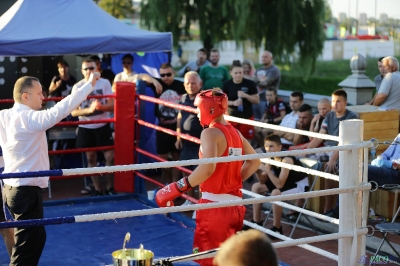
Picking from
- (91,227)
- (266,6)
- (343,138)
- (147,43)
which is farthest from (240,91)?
(266,6)

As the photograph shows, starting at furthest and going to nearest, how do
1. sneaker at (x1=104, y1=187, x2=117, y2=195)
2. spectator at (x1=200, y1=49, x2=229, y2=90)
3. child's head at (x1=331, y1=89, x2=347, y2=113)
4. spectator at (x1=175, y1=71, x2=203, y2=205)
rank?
spectator at (x1=200, y1=49, x2=229, y2=90) < sneaker at (x1=104, y1=187, x2=117, y2=195) < spectator at (x1=175, y1=71, x2=203, y2=205) < child's head at (x1=331, y1=89, x2=347, y2=113)

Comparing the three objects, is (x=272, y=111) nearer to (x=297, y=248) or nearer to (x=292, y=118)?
(x=292, y=118)

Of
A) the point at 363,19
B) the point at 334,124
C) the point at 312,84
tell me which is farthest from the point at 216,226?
the point at 363,19

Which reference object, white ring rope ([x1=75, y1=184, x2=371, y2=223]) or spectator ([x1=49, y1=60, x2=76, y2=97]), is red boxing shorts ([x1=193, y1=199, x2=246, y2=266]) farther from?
spectator ([x1=49, y1=60, x2=76, y2=97])

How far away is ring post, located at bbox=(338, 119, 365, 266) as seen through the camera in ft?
14.6

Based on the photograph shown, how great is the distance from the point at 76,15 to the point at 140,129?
229 centimetres

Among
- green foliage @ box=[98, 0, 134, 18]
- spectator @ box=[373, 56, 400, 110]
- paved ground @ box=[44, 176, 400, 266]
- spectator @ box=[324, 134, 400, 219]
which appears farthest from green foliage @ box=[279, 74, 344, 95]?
green foliage @ box=[98, 0, 134, 18]

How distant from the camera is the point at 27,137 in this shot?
482 centimetres

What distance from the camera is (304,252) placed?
6258 millimetres

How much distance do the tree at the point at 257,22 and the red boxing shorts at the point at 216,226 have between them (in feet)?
40.4

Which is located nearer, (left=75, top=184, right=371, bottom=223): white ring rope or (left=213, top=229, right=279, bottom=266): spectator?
(left=213, top=229, right=279, bottom=266): spectator

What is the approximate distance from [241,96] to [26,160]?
4.26m

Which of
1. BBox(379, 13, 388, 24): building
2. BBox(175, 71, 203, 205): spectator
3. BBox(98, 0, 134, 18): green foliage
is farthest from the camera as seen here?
BBox(98, 0, 134, 18): green foliage

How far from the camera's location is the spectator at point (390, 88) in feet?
26.9
